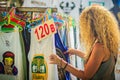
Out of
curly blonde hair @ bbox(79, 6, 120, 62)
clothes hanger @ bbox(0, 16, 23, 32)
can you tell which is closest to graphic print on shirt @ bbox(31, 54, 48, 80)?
clothes hanger @ bbox(0, 16, 23, 32)

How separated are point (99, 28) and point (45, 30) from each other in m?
0.58

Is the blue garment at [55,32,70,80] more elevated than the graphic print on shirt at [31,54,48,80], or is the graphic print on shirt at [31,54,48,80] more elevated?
the blue garment at [55,32,70,80]

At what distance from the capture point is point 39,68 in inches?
102

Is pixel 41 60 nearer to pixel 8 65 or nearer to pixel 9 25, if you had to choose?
pixel 8 65

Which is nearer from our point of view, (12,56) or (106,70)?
(106,70)

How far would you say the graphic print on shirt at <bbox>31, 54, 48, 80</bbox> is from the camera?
2582 mm

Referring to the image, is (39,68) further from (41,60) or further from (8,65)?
(8,65)

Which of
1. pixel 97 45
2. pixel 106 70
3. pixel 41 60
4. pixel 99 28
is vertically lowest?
pixel 106 70

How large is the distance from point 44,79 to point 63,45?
425mm

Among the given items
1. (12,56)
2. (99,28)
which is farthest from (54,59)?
(99,28)

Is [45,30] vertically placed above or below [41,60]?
above

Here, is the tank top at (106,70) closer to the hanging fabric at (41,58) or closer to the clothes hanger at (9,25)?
the hanging fabric at (41,58)

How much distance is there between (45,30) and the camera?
2582 millimetres

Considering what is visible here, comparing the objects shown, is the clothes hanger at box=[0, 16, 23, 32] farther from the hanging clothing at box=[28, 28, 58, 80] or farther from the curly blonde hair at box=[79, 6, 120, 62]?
the curly blonde hair at box=[79, 6, 120, 62]
